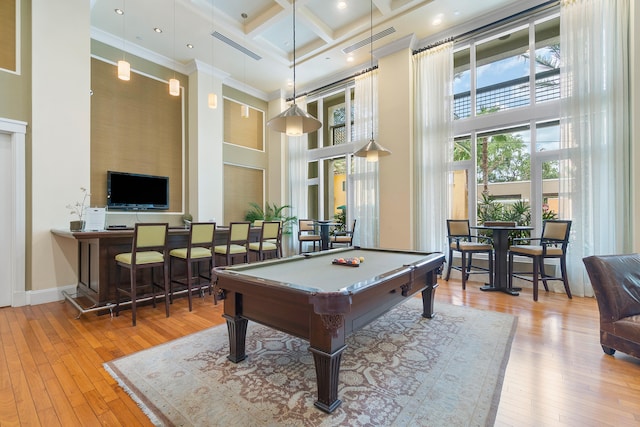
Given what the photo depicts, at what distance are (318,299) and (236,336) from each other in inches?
42.1

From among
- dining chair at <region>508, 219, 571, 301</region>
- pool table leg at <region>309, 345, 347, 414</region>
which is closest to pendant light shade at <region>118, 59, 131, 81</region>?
pool table leg at <region>309, 345, 347, 414</region>

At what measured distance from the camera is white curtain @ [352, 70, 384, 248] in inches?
253

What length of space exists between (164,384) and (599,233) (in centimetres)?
554

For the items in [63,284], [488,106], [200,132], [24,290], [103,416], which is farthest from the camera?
[200,132]

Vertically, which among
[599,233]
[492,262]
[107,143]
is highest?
[107,143]

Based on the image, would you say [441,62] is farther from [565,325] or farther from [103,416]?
[103,416]

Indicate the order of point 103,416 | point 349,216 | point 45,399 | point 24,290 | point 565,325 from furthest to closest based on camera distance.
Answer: point 349,216, point 24,290, point 565,325, point 45,399, point 103,416

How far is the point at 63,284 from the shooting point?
4.18 m

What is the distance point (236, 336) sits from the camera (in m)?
2.30

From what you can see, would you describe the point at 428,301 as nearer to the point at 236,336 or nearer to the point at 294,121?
the point at 236,336

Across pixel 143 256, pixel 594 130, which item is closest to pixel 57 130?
pixel 143 256

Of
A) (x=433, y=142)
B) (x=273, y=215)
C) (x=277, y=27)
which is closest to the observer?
(x=433, y=142)

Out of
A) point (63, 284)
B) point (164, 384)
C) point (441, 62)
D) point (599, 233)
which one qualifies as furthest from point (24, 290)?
point (599, 233)

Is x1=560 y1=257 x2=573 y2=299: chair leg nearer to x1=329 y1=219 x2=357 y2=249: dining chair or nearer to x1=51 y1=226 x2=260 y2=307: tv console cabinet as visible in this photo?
x1=329 y1=219 x2=357 y2=249: dining chair
